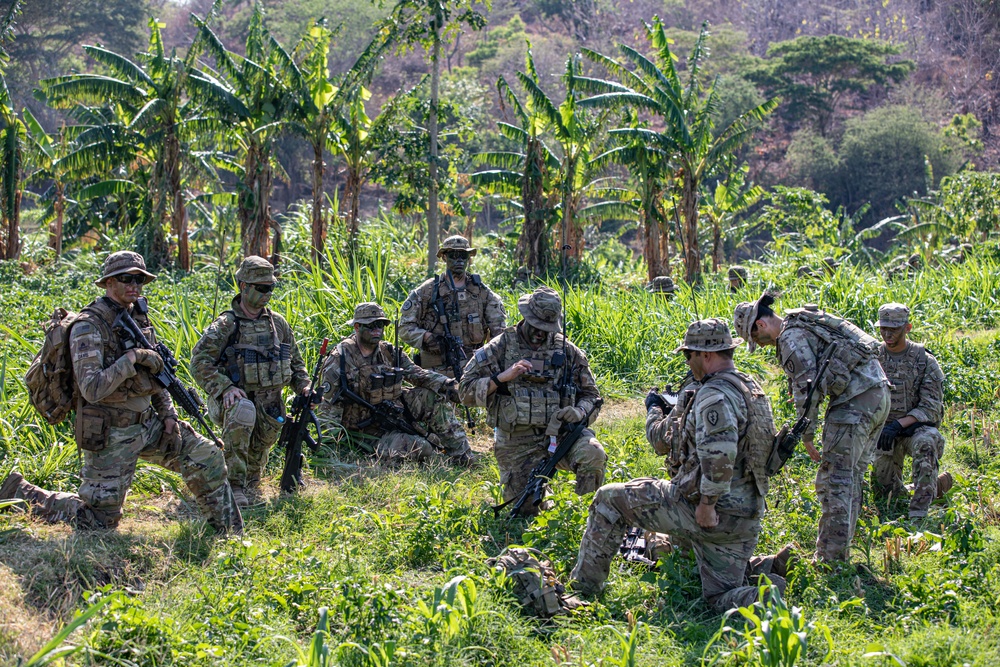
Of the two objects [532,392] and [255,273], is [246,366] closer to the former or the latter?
[255,273]

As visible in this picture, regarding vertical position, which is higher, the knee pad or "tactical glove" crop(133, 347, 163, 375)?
"tactical glove" crop(133, 347, 163, 375)

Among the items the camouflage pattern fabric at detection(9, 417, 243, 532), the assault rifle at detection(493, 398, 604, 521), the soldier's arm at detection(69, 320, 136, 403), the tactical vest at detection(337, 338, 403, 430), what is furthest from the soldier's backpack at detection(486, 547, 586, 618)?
the tactical vest at detection(337, 338, 403, 430)

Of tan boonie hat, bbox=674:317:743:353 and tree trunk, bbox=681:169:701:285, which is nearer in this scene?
tan boonie hat, bbox=674:317:743:353

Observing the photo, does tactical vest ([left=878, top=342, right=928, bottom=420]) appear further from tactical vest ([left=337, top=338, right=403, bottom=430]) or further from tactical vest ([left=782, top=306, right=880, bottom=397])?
tactical vest ([left=337, top=338, right=403, bottom=430])

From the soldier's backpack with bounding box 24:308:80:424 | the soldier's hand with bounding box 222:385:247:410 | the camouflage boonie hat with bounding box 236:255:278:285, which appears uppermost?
the camouflage boonie hat with bounding box 236:255:278:285

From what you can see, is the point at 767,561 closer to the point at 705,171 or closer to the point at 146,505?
the point at 146,505

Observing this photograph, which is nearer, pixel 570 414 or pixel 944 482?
pixel 570 414

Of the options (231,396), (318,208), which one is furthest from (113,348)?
(318,208)

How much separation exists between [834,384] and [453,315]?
13.1 ft

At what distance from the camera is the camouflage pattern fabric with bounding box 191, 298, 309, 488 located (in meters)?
6.96

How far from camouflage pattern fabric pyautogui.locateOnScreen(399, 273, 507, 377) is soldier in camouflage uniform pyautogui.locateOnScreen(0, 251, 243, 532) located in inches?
119

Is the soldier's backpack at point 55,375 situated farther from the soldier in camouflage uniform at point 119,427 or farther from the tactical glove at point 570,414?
the tactical glove at point 570,414

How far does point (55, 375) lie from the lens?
5812 millimetres

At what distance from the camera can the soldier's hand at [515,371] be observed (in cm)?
660
